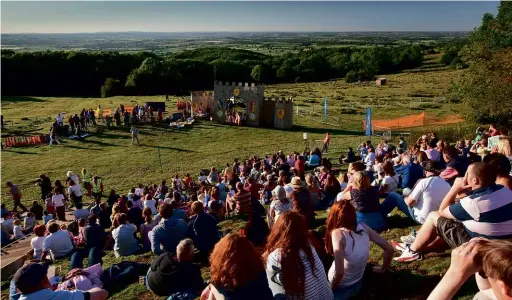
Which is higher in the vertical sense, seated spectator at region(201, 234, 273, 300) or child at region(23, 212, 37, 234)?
seated spectator at region(201, 234, 273, 300)

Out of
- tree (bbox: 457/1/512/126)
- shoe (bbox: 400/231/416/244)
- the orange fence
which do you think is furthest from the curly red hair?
the orange fence

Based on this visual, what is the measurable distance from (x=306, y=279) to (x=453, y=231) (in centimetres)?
184

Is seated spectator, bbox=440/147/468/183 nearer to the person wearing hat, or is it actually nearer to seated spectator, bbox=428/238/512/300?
seated spectator, bbox=428/238/512/300

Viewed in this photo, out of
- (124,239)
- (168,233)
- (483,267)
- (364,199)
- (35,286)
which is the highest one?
(483,267)

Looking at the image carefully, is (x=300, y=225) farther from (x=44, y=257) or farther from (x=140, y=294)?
(x=44, y=257)

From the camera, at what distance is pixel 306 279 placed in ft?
14.4

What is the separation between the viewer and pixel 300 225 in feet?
14.6

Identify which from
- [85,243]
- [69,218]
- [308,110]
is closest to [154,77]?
[308,110]

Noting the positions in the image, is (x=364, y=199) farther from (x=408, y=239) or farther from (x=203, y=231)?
(x=203, y=231)

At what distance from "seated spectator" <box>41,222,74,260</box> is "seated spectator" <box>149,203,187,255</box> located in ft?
8.47

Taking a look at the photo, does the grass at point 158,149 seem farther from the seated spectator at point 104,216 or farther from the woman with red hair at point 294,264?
the woman with red hair at point 294,264

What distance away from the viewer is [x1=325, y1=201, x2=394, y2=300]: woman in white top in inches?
197

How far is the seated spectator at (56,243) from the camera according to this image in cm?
897

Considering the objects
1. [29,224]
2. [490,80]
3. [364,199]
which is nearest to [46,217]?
[29,224]
